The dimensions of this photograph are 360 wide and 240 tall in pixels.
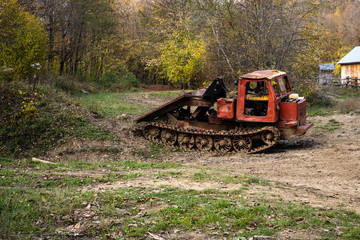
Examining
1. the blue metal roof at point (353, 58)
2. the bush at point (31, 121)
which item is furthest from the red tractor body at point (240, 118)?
the blue metal roof at point (353, 58)

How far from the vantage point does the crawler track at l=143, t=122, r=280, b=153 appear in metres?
12.1

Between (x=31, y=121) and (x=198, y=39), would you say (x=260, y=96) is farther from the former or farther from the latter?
(x=198, y=39)

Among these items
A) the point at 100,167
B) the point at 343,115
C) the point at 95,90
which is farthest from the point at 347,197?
the point at 95,90

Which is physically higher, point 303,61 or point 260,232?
point 303,61

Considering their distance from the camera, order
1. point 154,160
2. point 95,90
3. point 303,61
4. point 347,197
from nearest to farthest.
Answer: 1. point 347,197
2. point 154,160
3. point 303,61
4. point 95,90

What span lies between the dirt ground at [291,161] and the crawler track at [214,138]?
1.11 ft

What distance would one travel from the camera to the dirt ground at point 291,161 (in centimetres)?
762

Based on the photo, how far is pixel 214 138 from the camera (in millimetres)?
12812

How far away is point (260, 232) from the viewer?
17.7ft

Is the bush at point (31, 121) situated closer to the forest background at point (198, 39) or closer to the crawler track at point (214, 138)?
the forest background at point (198, 39)

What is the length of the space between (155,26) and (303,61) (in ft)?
81.0

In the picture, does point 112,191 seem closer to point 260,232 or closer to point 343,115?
point 260,232

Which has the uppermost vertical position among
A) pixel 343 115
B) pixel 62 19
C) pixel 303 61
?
pixel 62 19

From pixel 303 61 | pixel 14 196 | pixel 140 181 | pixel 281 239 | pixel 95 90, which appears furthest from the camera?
pixel 95 90
